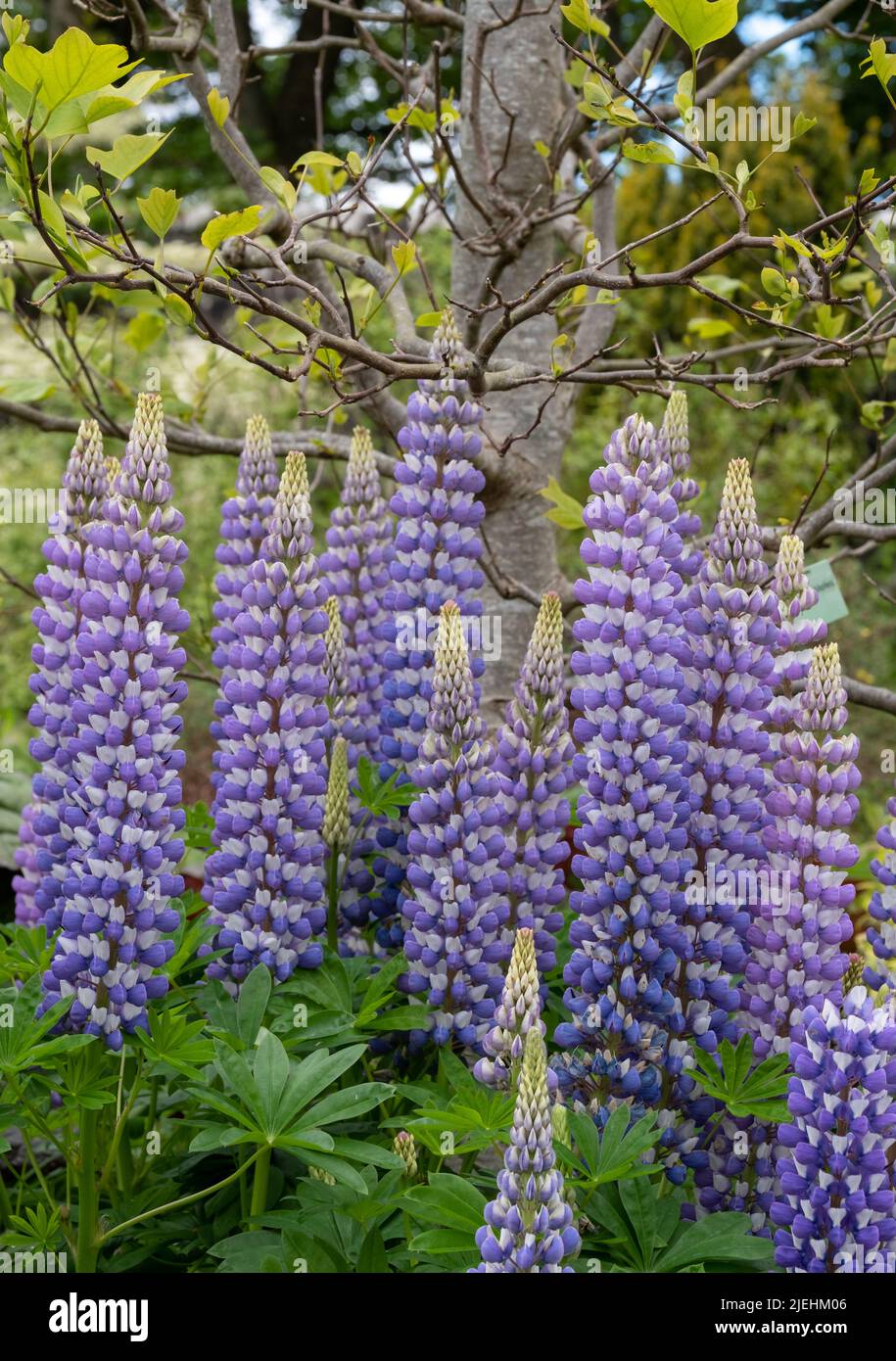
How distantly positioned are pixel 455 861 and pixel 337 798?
0.34 metres

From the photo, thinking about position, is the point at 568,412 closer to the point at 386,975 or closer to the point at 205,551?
the point at 386,975

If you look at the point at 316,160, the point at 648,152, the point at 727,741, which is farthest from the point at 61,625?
the point at 648,152

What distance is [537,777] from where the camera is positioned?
2.24 m

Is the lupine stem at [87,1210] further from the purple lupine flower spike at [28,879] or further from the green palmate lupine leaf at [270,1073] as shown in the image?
the purple lupine flower spike at [28,879]

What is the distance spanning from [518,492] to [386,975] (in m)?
1.40

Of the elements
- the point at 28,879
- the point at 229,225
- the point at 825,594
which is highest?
the point at 229,225

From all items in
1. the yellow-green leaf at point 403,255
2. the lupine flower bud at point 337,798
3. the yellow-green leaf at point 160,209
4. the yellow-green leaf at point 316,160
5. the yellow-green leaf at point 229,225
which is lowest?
the lupine flower bud at point 337,798

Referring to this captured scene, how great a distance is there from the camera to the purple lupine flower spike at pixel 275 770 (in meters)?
2.25

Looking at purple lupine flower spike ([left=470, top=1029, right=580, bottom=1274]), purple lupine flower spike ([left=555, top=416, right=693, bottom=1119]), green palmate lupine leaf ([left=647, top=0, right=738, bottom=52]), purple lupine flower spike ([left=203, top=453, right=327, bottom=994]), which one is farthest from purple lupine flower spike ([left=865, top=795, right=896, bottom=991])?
green palmate lupine leaf ([left=647, top=0, right=738, bottom=52])

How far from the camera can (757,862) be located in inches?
85.7

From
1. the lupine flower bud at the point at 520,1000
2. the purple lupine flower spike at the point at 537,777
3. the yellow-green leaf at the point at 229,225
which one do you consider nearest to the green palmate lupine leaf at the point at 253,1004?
the purple lupine flower spike at the point at 537,777

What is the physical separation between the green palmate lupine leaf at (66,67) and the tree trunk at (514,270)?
1.45 metres

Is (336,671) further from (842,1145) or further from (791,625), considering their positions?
(842,1145)

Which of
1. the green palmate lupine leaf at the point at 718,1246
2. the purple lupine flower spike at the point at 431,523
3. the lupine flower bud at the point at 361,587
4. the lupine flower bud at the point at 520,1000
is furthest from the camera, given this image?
the lupine flower bud at the point at 361,587
